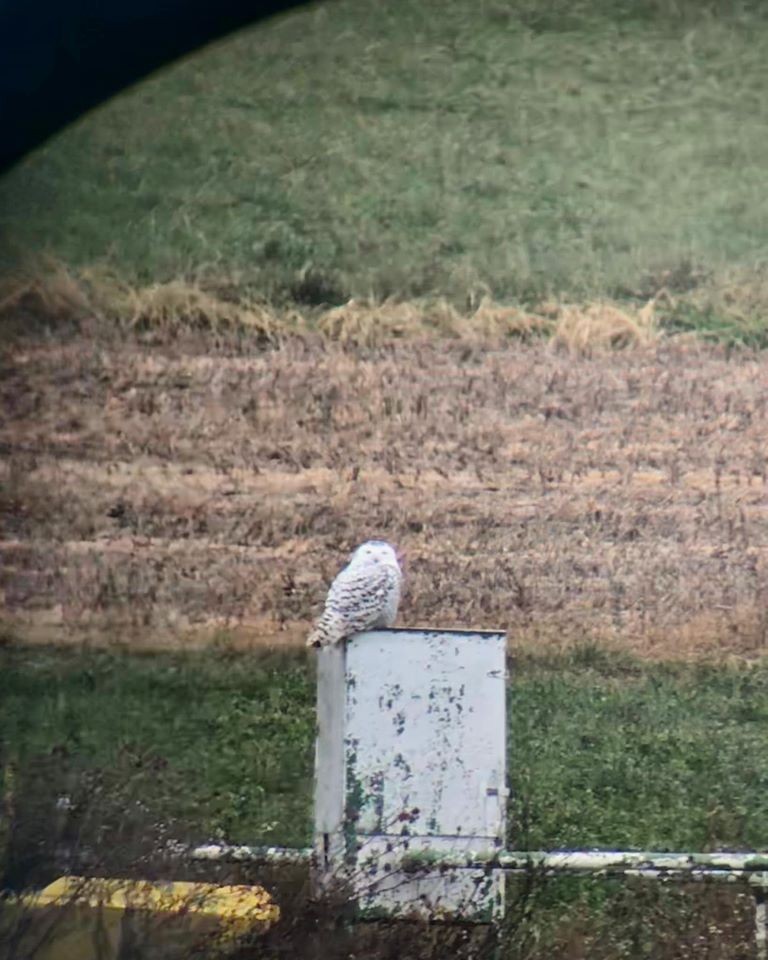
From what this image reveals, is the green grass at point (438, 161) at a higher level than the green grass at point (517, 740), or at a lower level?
higher

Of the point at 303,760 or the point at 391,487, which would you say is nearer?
the point at 303,760

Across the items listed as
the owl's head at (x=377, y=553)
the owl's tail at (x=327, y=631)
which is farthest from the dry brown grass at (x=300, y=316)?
the owl's tail at (x=327, y=631)

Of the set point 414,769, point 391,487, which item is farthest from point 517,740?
point 391,487

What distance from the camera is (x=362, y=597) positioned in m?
3.99

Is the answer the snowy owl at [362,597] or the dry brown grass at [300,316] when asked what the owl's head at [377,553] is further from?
the dry brown grass at [300,316]

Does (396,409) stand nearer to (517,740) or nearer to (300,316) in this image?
(300,316)

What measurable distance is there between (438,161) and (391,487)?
844 millimetres

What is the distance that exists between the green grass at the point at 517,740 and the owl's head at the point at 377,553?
305 millimetres

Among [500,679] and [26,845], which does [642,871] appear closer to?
[500,679]

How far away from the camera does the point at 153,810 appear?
396 centimetres

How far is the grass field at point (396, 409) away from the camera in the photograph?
3994 millimetres

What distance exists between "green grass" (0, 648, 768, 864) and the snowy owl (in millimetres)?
142

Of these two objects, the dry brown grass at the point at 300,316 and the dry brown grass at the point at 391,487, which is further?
the dry brown grass at the point at 300,316

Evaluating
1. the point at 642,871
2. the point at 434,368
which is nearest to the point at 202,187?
the point at 434,368
